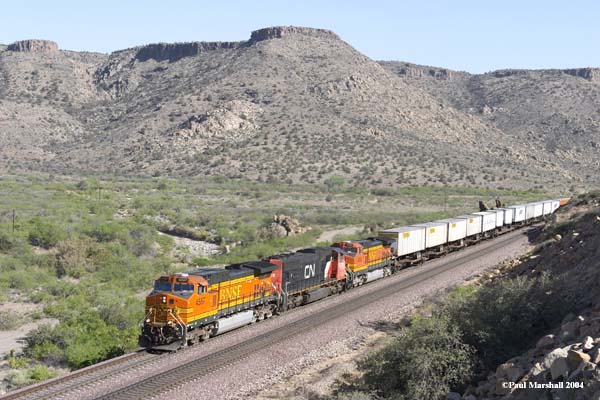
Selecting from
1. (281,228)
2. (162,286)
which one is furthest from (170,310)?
(281,228)

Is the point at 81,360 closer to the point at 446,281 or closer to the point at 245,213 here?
the point at 446,281

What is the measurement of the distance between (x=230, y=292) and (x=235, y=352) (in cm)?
320

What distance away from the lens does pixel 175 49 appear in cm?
17550

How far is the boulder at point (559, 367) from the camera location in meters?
12.0

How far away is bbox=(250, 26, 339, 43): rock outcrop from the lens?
155750 millimetres

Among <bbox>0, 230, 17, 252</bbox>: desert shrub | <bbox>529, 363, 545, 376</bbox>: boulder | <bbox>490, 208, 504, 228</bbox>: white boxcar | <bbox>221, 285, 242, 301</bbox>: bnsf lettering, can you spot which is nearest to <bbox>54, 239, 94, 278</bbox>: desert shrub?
<bbox>0, 230, 17, 252</bbox>: desert shrub

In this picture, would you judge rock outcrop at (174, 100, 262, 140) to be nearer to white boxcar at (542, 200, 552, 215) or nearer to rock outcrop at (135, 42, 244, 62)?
rock outcrop at (135, 42, 244, 62)

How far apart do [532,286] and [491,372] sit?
21.2ft

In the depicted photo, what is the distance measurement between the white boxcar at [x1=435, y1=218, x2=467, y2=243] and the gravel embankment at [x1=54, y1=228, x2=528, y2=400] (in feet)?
43.9

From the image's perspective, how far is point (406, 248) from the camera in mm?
42969

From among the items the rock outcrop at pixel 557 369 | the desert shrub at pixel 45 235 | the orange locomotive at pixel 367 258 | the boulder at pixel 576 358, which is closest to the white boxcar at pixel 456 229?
the orange locomotive at pixel 367 258

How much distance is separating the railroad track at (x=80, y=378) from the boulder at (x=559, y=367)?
501 inches

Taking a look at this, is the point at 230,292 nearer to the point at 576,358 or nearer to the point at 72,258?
the point at 576,358

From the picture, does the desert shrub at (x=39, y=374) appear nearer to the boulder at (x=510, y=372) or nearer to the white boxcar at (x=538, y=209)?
the boulder at (x=510, y=372)
